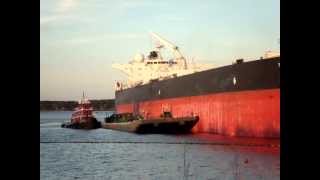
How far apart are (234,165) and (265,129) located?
13.3 ft

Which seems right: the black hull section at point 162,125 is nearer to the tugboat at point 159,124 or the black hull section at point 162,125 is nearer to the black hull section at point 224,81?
the tugboat at point 159,124

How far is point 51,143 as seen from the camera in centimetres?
3250

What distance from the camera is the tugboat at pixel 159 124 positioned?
29097 millimetres

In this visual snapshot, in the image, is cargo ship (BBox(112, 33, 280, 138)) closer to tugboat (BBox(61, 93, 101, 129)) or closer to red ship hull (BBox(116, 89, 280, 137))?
red ship hull (BBox(116, 89, 280, 137))

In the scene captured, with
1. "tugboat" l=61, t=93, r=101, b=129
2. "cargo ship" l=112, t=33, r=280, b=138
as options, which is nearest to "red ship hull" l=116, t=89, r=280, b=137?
"cargo ship" l=112, t=33, r=280, b=138

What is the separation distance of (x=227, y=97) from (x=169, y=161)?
565cm

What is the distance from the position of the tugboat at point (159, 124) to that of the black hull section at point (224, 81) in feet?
4.55

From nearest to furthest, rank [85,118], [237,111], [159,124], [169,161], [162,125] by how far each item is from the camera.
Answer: [169,161]
[237,111]
[162,125]
[159,124]
[85,118]

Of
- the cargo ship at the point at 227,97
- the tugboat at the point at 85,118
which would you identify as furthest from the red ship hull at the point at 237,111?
the tugboat at the point at 85,118

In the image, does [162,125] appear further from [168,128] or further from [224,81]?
[224,81]

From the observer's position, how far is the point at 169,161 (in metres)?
19.8

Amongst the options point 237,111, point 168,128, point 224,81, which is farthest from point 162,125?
point 237,111
